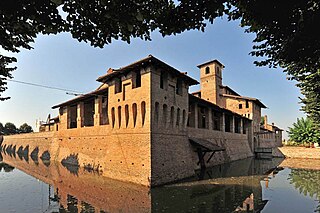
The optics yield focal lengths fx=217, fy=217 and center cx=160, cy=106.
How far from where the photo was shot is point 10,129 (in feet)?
221

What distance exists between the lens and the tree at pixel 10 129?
219 ft

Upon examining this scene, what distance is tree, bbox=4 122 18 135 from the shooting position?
66625 millimetres

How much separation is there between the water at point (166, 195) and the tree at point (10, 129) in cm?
5937

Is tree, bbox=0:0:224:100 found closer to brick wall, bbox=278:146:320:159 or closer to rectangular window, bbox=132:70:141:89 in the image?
rectangular window, bbox=132:70:141:89

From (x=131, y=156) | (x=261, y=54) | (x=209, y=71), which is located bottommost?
(x=131, y=156)

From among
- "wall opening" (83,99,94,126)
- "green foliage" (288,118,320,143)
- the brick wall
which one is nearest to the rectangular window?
"wall opening" (83,99,94,126)

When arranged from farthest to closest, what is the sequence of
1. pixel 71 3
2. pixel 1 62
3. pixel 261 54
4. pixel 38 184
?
pixel 38 184 → pixel 1 62 → pixel 261 54 → pixel 71 3

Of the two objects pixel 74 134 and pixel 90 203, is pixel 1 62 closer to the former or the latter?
pixel 90 203

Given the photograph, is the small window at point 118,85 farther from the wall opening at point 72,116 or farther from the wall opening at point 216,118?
the wall opening at point 216,118

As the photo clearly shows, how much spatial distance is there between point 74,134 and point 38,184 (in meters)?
7.96

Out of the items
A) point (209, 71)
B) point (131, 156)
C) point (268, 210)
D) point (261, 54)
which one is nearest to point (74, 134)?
point (131, 156)

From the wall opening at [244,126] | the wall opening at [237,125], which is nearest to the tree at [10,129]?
the wall opening at [237,125]

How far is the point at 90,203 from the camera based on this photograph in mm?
11227

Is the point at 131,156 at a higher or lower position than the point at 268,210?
higher
